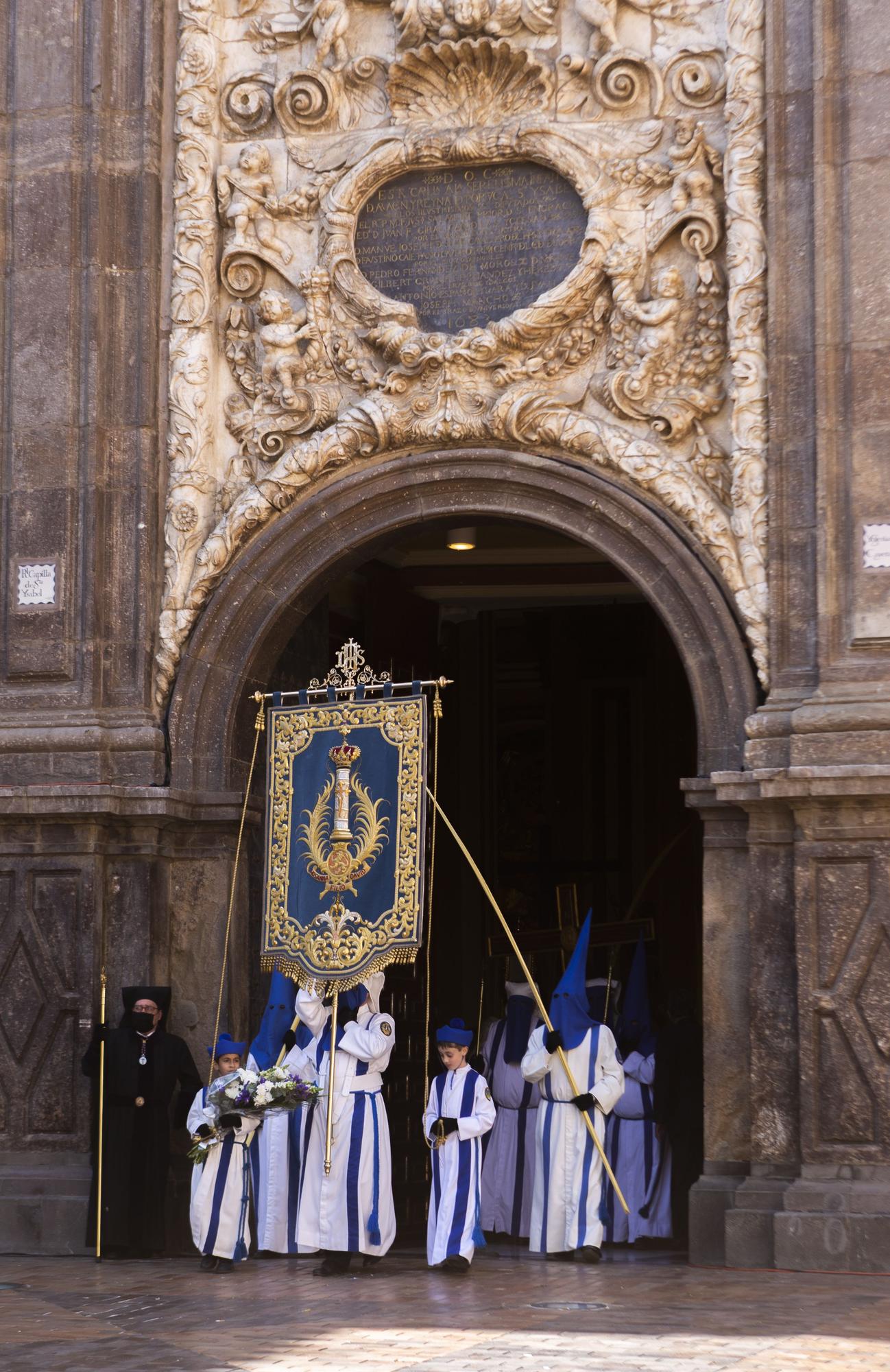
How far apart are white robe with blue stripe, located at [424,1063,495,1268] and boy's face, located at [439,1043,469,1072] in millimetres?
32

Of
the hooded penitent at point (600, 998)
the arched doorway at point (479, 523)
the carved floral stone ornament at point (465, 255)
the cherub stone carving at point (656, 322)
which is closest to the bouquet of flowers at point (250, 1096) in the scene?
the arched doorway at point (479, 523)

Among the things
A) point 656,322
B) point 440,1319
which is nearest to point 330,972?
point 440,1319

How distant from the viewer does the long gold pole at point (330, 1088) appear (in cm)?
1105

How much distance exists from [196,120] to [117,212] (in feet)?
2.34

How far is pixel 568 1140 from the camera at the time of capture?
11969 millimetres

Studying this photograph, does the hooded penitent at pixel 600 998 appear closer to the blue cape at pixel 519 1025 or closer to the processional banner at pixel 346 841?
the blue cape at pixel 519 1025

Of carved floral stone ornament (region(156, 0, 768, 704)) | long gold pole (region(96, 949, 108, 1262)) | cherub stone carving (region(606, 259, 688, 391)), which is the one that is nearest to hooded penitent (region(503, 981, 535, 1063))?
long gold pole (region(96, 949, 108, 1262))

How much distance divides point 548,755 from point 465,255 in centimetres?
700

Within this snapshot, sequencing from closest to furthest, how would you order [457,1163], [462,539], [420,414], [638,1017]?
[457,1163] < [420,414] < [638,1017] < [462,539]

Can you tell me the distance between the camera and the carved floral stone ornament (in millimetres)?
12008

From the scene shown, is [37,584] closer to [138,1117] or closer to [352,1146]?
[138,1117]

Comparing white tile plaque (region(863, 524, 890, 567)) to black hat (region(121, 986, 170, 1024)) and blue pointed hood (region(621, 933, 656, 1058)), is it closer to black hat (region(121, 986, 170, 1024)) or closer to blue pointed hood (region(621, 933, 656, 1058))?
blue pointed hood (region(621, 933, 656, 1058))

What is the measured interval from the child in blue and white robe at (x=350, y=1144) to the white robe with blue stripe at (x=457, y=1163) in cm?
26

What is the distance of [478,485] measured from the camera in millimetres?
12398
